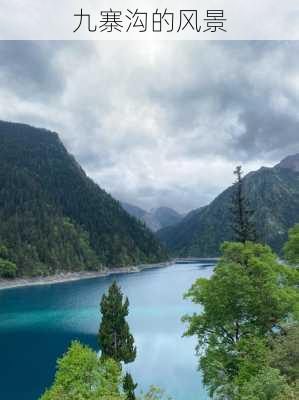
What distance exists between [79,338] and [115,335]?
3446 cm

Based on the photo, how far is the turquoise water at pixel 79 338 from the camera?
50441 millimetres

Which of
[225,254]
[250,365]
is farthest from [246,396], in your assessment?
[225,254]

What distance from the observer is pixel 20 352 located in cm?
6588

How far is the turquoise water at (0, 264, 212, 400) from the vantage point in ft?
165

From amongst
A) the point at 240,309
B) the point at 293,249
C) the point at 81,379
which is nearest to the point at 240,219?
the point at 293,249

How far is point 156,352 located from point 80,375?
1717 inches

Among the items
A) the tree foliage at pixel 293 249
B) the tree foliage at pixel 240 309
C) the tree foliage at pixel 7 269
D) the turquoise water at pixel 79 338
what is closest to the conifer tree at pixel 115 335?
the turquoise water at pixel 79 338

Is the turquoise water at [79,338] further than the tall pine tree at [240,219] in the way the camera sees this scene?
Yes

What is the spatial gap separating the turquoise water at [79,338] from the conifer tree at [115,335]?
30.2 ft

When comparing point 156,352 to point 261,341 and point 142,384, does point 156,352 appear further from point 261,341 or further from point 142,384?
point 261,341

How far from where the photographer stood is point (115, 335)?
41.9m

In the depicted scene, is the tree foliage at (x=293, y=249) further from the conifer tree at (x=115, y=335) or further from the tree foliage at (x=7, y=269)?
the tree foliage at (x=7, y=269)

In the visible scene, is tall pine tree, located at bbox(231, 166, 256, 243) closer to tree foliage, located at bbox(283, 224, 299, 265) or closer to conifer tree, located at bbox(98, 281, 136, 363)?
tree foliage, located at bbox(283, 224, 299, 265)

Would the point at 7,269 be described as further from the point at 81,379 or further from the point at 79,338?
the point at 81,379
